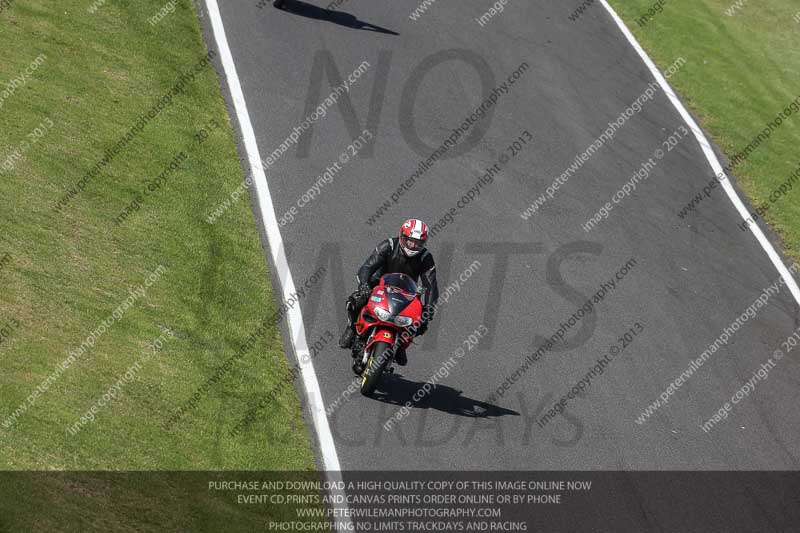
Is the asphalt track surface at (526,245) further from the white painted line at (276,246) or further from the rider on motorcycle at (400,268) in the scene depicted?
the rider on motorcycle at (400,268)

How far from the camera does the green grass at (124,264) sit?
1147 centimetres

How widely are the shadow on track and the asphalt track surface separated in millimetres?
61

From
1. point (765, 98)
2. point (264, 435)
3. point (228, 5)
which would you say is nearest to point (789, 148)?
point (765, 98)

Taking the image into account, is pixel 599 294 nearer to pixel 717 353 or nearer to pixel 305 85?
pixel 717 353

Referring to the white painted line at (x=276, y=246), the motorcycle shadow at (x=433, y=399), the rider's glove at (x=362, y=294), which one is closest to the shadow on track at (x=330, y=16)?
the white painted line at (x=276, y=246)

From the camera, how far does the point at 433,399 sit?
13430 mm

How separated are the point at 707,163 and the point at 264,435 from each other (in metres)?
12.3

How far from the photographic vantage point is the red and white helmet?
13.1 meters

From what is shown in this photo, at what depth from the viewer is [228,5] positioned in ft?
72.7

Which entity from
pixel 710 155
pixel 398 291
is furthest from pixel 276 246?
pixel 710 155

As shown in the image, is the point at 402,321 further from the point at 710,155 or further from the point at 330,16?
the point at 330,16

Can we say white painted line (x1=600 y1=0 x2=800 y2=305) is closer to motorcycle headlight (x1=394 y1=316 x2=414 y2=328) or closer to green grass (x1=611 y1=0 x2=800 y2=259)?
green grass (x1=611 y1=0 x2=800 y2=259)

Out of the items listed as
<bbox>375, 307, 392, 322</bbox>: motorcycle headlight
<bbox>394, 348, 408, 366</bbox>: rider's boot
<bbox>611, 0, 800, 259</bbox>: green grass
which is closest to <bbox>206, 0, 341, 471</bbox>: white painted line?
<bbox>394, 348, 408, 366</bbox>: rider's boot

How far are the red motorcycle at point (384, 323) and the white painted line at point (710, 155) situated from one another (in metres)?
7.94
